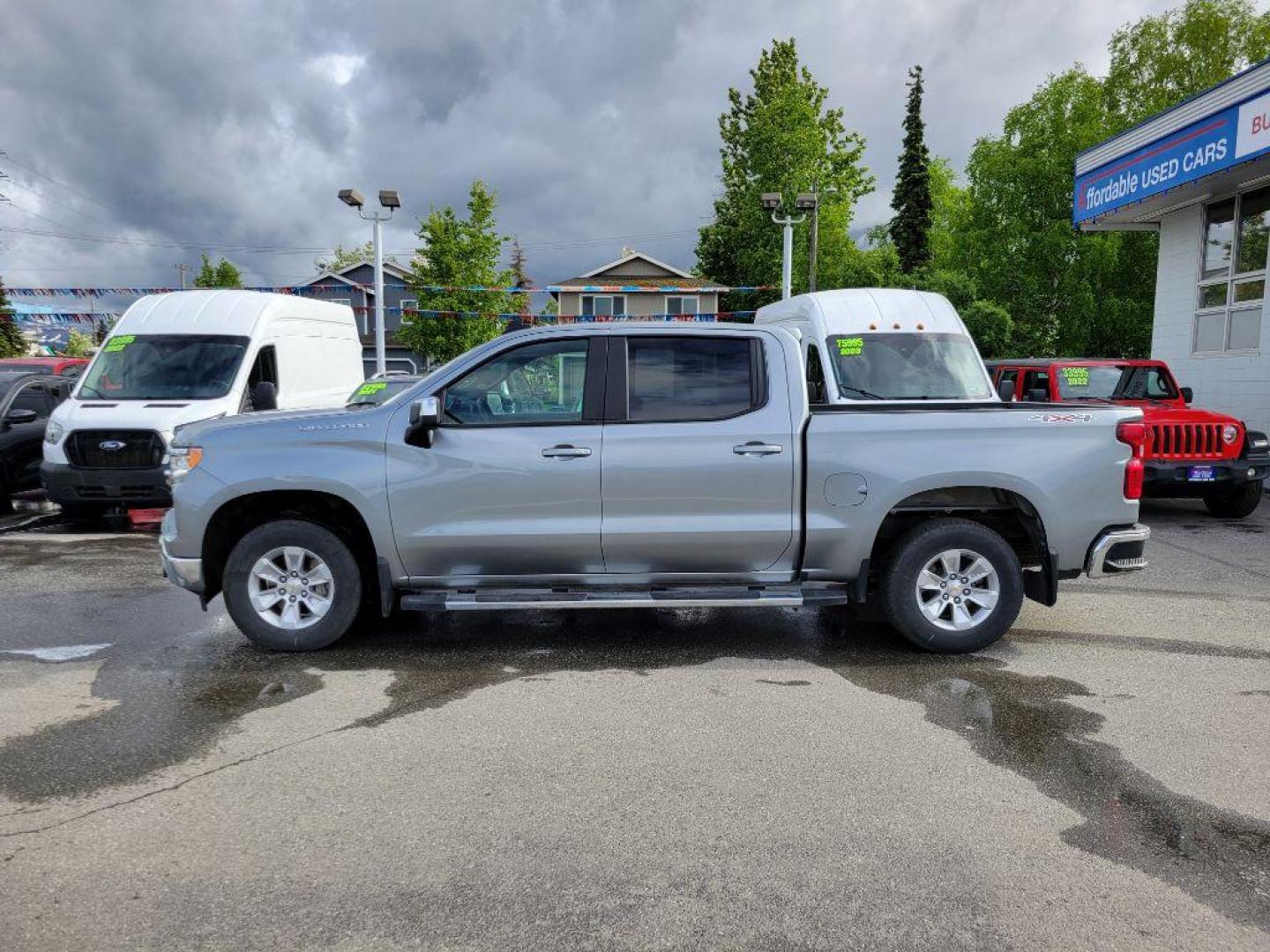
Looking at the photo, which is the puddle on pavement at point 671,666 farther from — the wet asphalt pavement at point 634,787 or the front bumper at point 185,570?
the front bumper at point 185,570

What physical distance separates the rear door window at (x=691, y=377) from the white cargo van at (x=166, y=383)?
448 centimetres

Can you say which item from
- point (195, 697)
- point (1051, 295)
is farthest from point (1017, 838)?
point (1051, 295)

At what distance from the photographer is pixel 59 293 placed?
2628 cm

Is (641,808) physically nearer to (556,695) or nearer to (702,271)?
(556,695)

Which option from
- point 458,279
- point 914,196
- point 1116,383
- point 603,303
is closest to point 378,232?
point 458,279

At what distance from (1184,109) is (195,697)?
15.5 m

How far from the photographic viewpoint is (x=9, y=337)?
5178 centimetres

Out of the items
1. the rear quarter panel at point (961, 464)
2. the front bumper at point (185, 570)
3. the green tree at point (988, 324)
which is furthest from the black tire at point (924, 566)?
the green tree at point (988, 324)

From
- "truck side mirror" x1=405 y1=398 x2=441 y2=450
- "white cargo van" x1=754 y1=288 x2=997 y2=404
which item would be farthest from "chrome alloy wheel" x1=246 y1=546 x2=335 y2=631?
"white cargo van" x1=754 y1=288 x2=997 y2=404

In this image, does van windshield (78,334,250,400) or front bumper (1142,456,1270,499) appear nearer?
front bumper (1142,456,1270,499)

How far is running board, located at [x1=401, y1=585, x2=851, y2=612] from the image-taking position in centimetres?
522

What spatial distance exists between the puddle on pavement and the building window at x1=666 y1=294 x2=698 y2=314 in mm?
42997

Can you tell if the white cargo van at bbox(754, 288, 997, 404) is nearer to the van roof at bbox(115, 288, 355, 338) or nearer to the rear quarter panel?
the rear quarter panel

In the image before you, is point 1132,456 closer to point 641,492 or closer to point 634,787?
point 641,492
